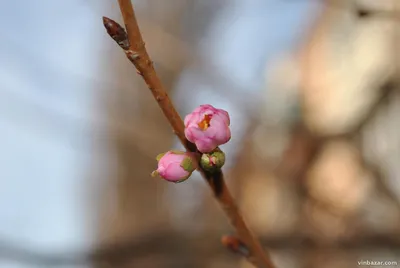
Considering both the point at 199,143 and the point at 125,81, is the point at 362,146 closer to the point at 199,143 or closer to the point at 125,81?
the point at 199,143

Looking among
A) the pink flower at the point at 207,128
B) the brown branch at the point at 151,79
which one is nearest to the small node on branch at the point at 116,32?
the brown branch at the point at 151,79

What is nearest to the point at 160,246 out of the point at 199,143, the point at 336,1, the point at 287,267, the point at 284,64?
the point at 287,267

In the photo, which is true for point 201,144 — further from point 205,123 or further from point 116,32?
point 116,32

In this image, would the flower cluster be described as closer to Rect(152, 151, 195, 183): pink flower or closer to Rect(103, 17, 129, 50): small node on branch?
Rect(152, 151, 195, 183): pink flower

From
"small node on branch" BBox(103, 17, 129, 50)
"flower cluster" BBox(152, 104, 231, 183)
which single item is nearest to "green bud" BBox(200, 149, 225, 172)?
"flower cluster" BBox(152, 104, 231, 183)

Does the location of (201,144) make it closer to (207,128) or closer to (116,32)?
(207,128)

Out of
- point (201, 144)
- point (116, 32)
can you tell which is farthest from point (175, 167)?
point (116, 32)

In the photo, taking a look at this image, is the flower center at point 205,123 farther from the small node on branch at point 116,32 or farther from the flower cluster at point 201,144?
the small node on branch at point 116,32

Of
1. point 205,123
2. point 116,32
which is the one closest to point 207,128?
point 205,123
